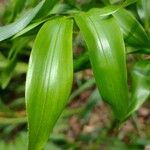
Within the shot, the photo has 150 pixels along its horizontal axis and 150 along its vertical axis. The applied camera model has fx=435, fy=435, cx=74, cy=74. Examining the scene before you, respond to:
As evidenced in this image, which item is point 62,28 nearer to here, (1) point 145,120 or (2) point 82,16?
(2) point 82,16

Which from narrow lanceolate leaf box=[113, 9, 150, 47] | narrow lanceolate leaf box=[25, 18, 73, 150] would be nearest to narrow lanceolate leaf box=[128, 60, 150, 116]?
narrow lanceolate leaf box=[113, 9, 150, 47]

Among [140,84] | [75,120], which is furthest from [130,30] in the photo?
[75,120]

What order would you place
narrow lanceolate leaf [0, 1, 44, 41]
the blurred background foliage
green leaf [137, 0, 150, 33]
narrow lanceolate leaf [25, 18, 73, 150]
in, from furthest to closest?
the blurred background foliage
green leaf [137, 0, 150, 33]
narrow lanceolate leaf [0, 1, 44, 41]
narrow lanceolate leaf [25, 18, 73, 150]

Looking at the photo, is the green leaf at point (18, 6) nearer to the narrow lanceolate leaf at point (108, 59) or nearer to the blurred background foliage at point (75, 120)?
the blurred background foliage at point (75, 120)

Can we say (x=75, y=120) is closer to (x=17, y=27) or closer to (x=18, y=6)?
(x=18, y=6)

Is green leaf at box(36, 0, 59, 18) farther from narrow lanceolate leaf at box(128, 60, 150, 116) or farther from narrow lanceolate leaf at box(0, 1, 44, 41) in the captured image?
narrow lanceolate leaf at box(128, 60, 150, 116)

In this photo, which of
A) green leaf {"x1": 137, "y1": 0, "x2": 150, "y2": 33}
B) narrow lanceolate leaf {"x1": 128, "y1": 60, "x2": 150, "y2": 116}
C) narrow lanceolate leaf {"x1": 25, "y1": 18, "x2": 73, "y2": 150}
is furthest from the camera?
green leaf {"x1": 137, "y1": 0, "x2": 150, "y2": 33}

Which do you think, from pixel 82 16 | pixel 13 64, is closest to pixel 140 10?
pixel 82 16
